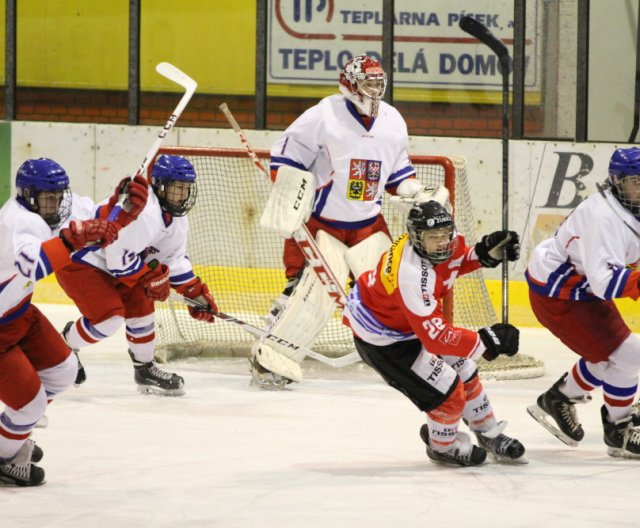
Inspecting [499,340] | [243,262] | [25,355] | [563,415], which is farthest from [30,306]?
[243,262]

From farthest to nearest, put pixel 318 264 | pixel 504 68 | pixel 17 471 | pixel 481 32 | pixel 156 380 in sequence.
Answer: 1. pixel 504 68
2. pixel 481 32
3. pixel 318 264
4. pixel 156 380
5. pixel 17 471

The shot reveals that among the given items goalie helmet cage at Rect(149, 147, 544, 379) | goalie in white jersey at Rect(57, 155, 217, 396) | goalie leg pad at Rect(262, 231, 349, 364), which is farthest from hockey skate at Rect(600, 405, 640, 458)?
goalie in white jersey at Rect(57, 155, 217, 396)

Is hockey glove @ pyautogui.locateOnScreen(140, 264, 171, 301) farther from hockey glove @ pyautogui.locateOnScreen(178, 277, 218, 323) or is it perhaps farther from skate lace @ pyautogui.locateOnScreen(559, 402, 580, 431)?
skate lace @ pyautogui.locateOnScreen(559, 402, 580, 431)

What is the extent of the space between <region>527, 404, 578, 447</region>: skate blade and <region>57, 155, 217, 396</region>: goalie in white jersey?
1452 mm

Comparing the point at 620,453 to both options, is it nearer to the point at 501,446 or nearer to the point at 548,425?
the point at 548,425

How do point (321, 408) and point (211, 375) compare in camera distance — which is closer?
point (321, 408)

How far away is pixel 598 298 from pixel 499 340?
615mm

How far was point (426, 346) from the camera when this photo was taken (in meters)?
4.00

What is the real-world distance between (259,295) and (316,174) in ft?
4.94

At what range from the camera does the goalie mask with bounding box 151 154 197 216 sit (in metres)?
5.31

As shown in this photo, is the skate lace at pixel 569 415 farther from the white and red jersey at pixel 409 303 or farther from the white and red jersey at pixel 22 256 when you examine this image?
the white and red jersey at pixel 22 256

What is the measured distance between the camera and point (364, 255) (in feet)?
19.0

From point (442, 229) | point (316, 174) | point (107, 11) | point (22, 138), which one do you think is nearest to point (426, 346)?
point (442, 229)

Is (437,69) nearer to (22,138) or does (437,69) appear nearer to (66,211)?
(22,138)
